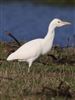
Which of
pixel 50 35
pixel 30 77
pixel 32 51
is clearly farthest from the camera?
pixel 50 35

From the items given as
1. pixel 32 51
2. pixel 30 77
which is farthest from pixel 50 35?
pixel 30 77

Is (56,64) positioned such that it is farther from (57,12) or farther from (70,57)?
(57,12)

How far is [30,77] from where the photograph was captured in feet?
36.6

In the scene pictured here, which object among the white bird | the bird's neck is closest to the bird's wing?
the white bird

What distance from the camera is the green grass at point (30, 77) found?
10.4 meters

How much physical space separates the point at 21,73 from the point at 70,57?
260 cm

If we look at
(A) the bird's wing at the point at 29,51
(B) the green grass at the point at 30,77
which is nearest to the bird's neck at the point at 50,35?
(A) the bird's wing at the point at 29,51

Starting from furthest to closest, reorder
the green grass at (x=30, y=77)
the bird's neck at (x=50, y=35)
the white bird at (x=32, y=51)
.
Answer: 1. the bird's neck at (x=50, y=35)
2. the white bird at (x=32, y=51)
3. the green grass at (x=30, y=77)

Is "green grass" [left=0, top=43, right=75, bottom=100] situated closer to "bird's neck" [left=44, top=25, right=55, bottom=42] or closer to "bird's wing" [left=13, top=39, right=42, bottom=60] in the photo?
"bird's wing" [left=13, top=39, right=42, bottom=60]

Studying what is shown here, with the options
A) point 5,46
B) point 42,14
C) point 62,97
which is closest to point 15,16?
point 42,14

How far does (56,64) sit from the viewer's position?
12938 mm

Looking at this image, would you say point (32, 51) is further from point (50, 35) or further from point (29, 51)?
point (50, 35)

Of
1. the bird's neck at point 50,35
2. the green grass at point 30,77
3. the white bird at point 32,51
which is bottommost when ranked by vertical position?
the green grass at point 30,77

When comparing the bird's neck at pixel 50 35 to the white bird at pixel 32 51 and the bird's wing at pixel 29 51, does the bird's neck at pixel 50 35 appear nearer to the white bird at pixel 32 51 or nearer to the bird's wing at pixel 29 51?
the white bird at pixel 32 51
